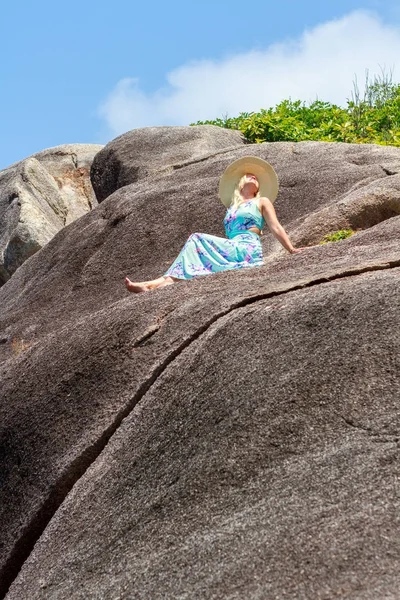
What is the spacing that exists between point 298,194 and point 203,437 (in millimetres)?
7096

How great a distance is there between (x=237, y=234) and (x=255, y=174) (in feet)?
3.64

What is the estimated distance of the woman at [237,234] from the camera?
11.4 m

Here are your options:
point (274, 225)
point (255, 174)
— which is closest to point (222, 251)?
point (274, 225)

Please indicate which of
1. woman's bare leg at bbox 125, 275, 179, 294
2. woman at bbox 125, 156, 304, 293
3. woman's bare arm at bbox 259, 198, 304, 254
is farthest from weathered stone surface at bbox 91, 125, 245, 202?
woman's bare leg at bbox 125, 275, 179, 294

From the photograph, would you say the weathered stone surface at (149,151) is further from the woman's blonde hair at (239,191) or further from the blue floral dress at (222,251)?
the blue floral dress at (222,251)

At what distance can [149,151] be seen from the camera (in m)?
18.5

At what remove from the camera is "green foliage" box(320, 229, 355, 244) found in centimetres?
1208

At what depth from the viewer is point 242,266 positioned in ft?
37.7

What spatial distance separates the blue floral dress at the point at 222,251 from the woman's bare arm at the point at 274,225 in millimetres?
92

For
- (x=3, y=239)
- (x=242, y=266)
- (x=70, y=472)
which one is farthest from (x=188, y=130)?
(x=70, y=472)

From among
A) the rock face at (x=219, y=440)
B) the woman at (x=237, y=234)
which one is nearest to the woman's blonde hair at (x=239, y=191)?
the woman at (x=237, y=234)

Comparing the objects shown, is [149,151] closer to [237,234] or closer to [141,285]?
[237,234]

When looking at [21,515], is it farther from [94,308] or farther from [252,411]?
[94,308]

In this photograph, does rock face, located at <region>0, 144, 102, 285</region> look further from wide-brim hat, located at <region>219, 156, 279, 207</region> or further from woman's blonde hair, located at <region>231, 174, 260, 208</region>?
woman's blonde hair, located at <region>231, 174, 260, 208</region>
